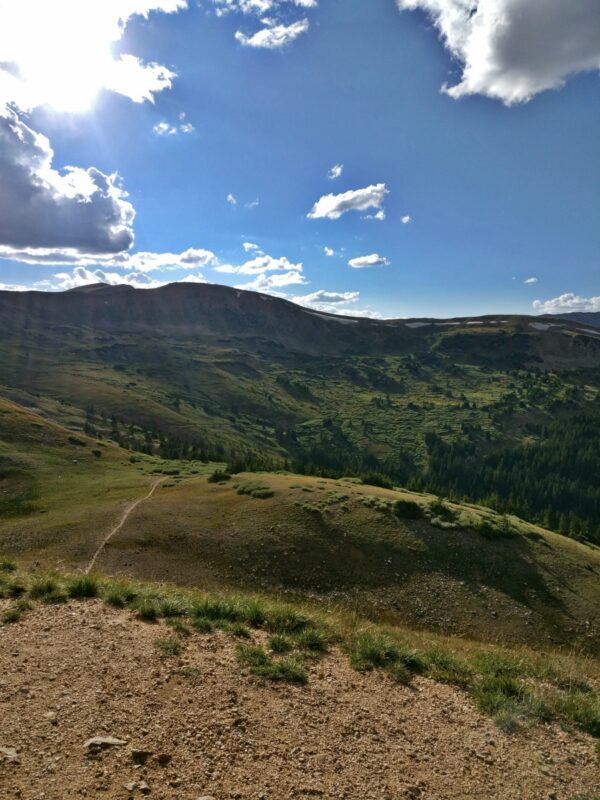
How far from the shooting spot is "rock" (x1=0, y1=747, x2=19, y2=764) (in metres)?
6.99

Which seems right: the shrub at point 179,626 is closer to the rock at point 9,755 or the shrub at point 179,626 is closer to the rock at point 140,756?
the rock at point 140,756

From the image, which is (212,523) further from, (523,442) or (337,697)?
(523,442)

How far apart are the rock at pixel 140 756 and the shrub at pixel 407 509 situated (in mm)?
34320

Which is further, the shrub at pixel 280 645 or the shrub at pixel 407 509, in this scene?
the shrub at pixel 407 509

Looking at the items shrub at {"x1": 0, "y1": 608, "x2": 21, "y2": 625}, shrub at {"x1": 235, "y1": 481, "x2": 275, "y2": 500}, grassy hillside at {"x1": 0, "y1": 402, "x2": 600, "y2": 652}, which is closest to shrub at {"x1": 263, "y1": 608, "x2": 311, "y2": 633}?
shrub at {"x1": 0, "y1": 608, "x2": 21, "y2": 625}

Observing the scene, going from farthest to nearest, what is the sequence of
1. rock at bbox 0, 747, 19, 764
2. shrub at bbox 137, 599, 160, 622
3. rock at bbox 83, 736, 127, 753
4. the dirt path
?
the dirt path
shrub at bbox 137, 599, 160, 622
rock at bbox 83, 736, 127, 753
rock at bbox 0, 747, 19, 764

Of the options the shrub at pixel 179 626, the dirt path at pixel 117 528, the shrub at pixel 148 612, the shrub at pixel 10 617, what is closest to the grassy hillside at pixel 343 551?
the dirt path at pixel 117 528

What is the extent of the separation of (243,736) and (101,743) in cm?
241

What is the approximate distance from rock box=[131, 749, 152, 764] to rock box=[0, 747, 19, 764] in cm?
173

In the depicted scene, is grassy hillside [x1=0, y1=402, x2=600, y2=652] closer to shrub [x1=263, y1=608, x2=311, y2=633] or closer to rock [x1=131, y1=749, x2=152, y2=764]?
shrub [x1=263, y1=608, x2=311, y2=633]

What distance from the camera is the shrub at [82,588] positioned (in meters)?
14.5

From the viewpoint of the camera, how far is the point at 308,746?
809 centimetres

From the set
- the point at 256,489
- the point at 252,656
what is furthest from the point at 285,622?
the point at 256,489

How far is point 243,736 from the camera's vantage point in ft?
26.8
